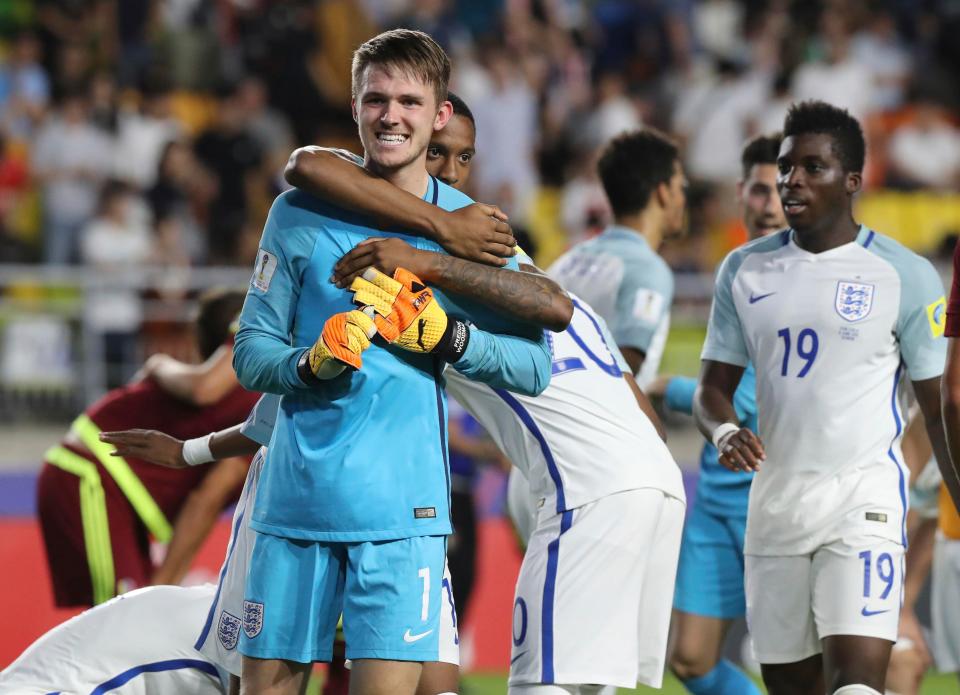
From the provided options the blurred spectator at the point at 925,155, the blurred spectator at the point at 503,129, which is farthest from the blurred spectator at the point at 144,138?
the blurred spectator at the point at 925,155

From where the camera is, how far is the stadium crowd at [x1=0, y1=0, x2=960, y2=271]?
13164 millimetres

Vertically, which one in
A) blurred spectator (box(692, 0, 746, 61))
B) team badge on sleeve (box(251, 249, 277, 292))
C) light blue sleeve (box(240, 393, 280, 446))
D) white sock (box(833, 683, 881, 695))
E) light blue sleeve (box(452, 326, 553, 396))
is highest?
blurred spectator (box(692, 0, 746, 61))

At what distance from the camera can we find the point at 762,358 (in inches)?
205

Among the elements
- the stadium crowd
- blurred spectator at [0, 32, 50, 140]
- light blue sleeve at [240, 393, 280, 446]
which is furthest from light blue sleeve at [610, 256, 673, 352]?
blurred spectator at [0, 32, 50, 140]

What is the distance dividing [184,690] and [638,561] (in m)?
1.43

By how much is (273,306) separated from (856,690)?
2.15 metres

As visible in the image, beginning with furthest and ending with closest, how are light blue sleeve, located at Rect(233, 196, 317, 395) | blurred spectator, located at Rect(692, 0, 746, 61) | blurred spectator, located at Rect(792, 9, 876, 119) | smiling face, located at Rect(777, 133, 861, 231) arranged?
blurred spectator, located at Rect(692, 0, 746, 61), blurred spectator, located at Rect(792, 9, 876, 119), smiling face, located at Rect(777, 133, 861, 231), light blue sleeve, located at Rect(233, 196, 317, 395)

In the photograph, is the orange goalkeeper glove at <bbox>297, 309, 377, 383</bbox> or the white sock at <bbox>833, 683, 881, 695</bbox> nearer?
the orange goalkeeper glove at <bbox>297, 309, 377, 383</bbox>

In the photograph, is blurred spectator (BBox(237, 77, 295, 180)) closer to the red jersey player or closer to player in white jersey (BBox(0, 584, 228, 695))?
the red jersey player

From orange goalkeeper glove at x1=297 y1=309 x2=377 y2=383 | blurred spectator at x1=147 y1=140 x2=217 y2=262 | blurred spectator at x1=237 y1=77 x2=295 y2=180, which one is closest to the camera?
orange goalkeeper glove at x1=297 y1=309 x2=377 y2=383

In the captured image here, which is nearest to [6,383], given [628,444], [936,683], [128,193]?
[128,193]

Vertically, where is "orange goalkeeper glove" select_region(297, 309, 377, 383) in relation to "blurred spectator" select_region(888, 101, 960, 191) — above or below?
below

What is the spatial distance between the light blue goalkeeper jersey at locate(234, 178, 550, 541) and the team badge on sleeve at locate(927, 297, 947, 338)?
1.71 m

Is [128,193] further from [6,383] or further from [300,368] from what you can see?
[300,368]
